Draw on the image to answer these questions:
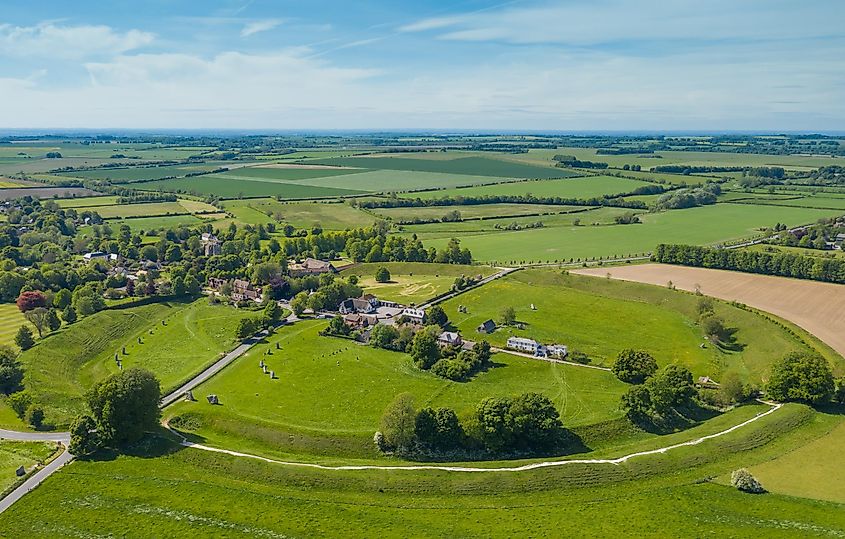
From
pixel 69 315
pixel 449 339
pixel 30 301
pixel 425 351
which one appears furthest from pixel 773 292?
pixel 30 301

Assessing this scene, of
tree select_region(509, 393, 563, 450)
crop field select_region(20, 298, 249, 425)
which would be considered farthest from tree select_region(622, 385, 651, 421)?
crop field select_region(20, 298, 249, 425)

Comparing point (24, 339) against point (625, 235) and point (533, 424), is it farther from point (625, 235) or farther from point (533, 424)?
point (625, 235)

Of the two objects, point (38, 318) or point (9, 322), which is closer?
point (38, 318)

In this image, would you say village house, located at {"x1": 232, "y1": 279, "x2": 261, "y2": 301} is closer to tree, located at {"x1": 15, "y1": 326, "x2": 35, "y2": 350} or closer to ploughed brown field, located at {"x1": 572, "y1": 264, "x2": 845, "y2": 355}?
tree, located at {"x1": 15, "y1": 326, "x2": 35, "y2": 350}

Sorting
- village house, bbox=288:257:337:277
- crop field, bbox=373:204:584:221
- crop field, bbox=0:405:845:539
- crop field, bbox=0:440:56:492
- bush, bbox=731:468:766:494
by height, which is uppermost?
crop field, bbox=373:204:584:221

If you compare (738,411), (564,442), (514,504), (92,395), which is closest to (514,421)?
(564,442)

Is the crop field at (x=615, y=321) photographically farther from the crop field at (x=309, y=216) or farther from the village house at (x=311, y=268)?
the crop field at (x=309, y=216)

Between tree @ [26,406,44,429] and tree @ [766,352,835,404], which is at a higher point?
tree @ [766,352,835,404]

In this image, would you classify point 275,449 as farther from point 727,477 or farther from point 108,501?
point 727,477
